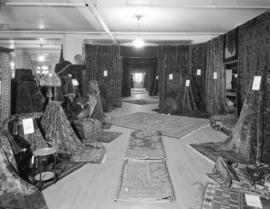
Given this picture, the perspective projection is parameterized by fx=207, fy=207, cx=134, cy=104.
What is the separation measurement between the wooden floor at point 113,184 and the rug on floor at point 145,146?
119 millimetres

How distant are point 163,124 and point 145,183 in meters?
2.79

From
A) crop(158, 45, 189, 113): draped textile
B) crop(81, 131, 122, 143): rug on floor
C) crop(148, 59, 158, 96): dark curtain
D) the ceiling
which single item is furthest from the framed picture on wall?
crop(148, 59, 158, 96): dark curtain

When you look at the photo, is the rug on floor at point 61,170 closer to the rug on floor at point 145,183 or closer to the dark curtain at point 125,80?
the rug on floor at point 145,183

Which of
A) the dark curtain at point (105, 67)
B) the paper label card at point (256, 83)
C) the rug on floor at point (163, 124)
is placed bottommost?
the rug on floor at point (163, 124)

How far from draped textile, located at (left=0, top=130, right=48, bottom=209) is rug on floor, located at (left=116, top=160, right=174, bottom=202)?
72 cm

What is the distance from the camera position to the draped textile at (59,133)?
2.85m

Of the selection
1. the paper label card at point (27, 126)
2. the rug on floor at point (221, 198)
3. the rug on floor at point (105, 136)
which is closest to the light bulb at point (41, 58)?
the rug on floor at point (105, 136)

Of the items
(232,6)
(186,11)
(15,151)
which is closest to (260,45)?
(232,6)

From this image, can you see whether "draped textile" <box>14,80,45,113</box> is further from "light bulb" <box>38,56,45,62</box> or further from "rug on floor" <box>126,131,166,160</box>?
"light bulb" <box>38,56,45,62</box>

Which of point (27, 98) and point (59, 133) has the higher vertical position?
point (27, 98)

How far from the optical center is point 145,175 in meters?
2.32

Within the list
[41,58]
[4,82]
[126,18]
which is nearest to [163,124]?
[126,18]

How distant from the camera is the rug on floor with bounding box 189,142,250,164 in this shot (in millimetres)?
2812

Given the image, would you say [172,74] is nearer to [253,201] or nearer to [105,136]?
[105,136]
